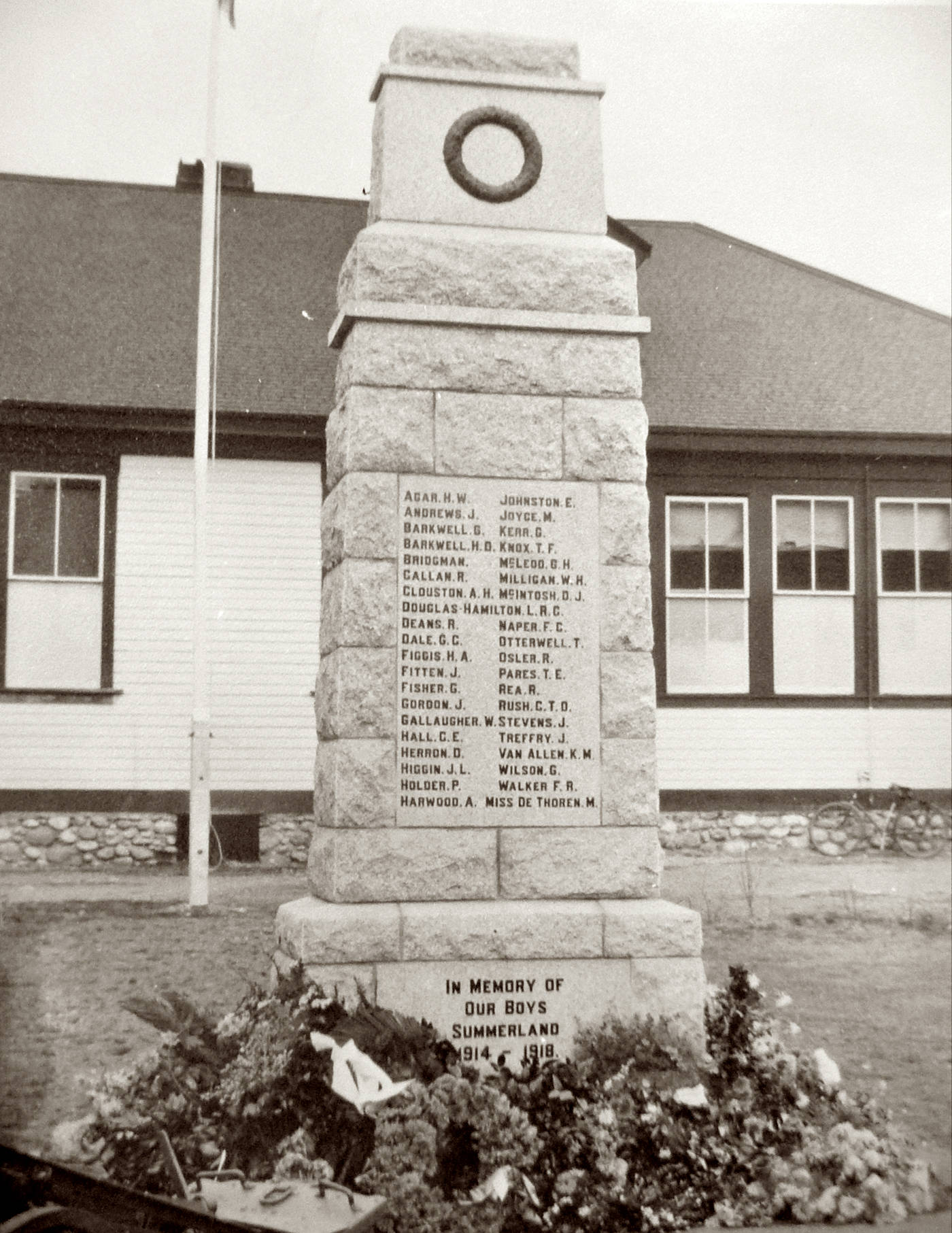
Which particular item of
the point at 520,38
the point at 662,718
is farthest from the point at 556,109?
the point at 662,718

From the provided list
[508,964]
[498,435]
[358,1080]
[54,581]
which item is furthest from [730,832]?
[358,1080]

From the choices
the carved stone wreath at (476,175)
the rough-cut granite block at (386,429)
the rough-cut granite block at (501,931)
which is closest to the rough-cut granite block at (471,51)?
the carved stone wreath at (476,175)

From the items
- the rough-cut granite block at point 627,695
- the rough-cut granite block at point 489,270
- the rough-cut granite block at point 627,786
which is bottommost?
the rough-cut granite block at point 627,786

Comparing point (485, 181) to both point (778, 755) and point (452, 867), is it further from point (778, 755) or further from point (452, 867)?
point (778, 755)

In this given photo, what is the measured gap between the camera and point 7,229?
9188mm

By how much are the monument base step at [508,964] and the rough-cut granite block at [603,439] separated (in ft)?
5.76

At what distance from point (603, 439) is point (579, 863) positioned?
174 centimetres

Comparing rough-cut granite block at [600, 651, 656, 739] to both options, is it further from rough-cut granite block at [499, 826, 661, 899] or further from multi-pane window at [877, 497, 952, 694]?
multi-pane window at [877, 497, 952, 694]

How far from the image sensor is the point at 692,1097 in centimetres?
487

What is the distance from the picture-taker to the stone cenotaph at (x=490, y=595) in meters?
5.39

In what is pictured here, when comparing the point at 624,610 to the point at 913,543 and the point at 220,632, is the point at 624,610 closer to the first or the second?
the point at 913,543

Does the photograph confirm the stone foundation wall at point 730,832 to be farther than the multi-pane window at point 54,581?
Yes

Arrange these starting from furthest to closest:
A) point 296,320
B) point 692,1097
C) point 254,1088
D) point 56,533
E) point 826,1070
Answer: point 296,320, point 56,533, point 826,1070, point 692,1097, point 254,1088

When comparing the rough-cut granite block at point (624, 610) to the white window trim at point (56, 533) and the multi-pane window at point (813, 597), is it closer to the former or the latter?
the white window trim at point (56, 533)
